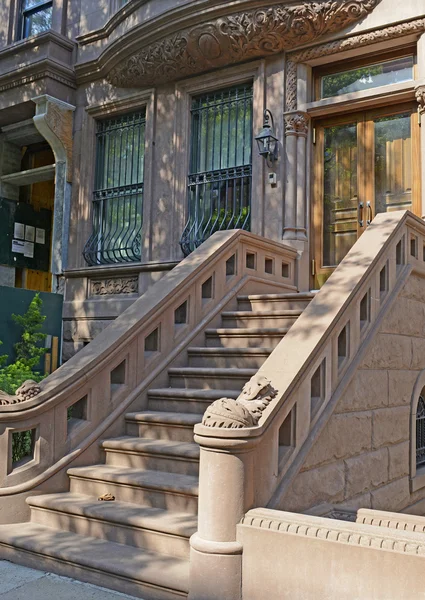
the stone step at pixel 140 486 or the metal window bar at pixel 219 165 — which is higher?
the metal window bar at pixel 219 165

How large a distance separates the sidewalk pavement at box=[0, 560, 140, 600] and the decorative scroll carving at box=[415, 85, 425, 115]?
6872 mm

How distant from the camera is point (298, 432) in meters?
4.46

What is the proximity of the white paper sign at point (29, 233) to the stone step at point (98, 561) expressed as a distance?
906 centimetres

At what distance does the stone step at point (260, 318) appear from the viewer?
679cm

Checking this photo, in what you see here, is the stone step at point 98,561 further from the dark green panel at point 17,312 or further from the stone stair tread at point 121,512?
the dark green panel at point 17,312

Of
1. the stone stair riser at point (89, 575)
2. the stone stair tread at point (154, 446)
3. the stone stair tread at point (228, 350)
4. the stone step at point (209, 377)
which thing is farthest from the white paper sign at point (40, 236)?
the stone stair riser at point (89, 575)

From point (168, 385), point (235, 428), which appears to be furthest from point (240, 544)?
point (168, 385)

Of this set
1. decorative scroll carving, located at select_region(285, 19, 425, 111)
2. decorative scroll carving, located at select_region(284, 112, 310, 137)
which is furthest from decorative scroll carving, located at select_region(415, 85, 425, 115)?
decorative scroll carving, located at select_region(284, 112, 310, 137)

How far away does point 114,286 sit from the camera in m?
10.3

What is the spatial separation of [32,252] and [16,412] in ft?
28.6

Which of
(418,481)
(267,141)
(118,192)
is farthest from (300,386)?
(118,192)

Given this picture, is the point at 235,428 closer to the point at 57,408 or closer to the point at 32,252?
the point at 57,408

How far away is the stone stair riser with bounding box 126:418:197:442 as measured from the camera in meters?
5.44

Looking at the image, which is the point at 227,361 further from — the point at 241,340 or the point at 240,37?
the point at 240,37
